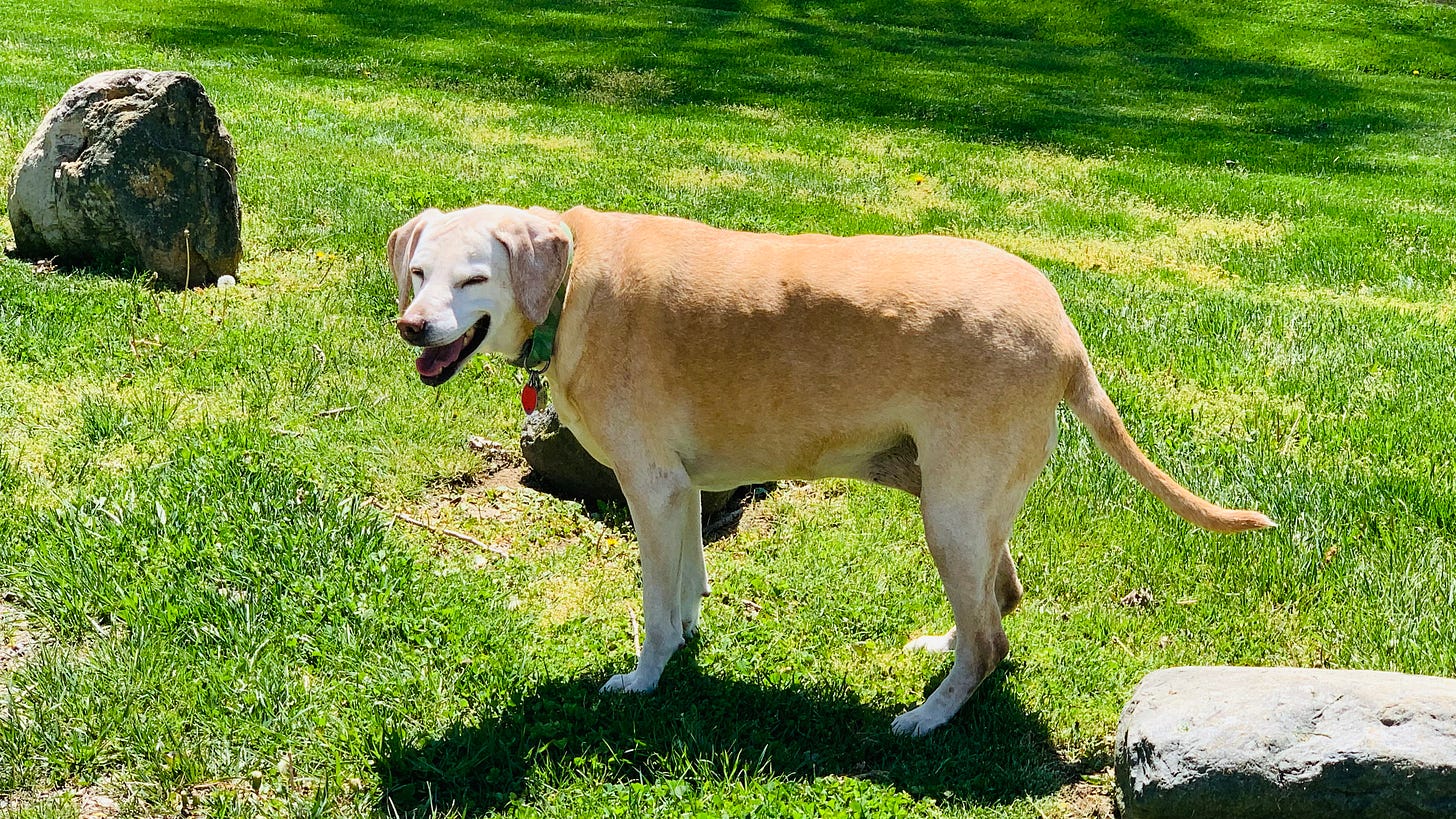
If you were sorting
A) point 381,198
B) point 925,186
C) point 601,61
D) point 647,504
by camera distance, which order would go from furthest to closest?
point 601,61 → point 925,186 → point 381,198 → point 647,504

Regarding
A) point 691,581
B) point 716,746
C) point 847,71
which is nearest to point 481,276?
point 691,581

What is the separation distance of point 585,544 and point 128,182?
171 inches

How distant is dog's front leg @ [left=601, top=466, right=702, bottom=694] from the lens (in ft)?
14.1

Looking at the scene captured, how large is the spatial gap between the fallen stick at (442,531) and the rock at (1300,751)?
2.91 meters

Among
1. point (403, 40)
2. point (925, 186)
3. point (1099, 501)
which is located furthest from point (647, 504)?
point (403, 40)

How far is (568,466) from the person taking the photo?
5984 millimetres

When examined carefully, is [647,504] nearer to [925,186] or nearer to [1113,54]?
[925,186]

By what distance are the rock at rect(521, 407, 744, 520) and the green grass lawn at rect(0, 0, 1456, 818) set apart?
0.51ft

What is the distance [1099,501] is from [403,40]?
65.0 feet

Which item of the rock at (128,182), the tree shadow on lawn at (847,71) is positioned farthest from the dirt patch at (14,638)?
the tree shadow on lawn at (847,71)

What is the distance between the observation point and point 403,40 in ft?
74.3

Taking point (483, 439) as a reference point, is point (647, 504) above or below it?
above

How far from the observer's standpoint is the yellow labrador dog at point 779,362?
3988 millimetres

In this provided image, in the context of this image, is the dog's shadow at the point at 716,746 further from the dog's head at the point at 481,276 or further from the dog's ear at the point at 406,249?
the dog's ear at the point at 406,249
